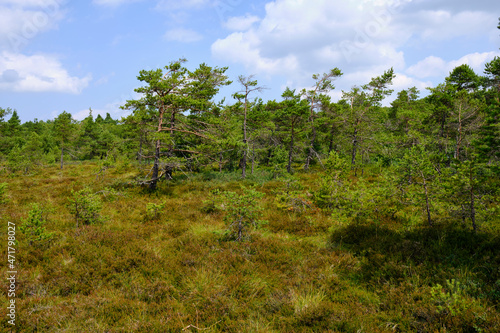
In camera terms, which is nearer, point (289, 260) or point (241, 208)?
point (289, 260)

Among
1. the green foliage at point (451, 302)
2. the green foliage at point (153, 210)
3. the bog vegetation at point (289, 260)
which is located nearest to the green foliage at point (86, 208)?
the bog vegetation at point (289, 260)

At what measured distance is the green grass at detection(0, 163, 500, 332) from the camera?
3926mm

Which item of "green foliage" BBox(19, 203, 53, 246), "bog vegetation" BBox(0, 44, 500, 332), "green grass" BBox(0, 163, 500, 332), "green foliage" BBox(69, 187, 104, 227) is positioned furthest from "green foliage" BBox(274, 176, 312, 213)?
"green foliage" BBox(19, 203, 53, 246)

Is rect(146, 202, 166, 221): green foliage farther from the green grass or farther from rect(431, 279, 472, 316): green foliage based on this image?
rect(431, 279, 472, 316): green foliage

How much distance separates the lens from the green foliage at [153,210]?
31.6 feet

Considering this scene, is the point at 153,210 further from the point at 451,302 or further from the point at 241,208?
the point at 451,302

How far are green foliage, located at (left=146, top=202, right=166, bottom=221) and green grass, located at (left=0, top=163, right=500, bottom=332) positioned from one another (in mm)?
1186

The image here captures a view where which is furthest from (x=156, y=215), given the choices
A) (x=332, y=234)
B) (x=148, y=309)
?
(x=332, y=234)

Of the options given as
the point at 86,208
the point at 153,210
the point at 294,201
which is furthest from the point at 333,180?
the point at 86,208

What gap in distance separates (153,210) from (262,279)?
6.64m

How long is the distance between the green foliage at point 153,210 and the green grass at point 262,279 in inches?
46.7

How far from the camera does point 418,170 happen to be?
661cm

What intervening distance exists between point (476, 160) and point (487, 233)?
214 centimetres

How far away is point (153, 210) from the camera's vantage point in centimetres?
1005
